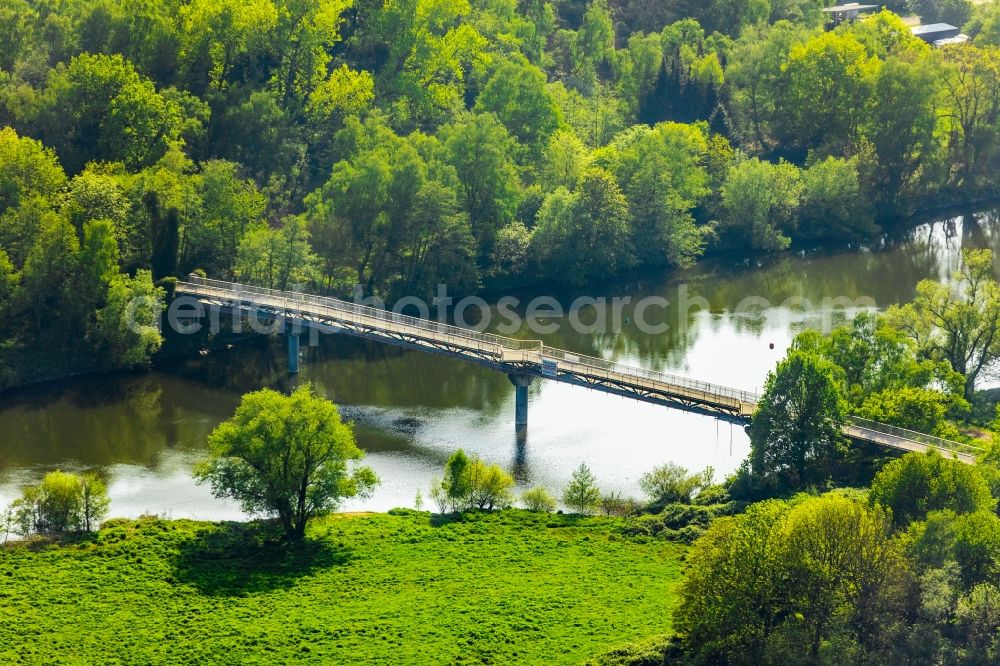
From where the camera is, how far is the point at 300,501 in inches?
2955

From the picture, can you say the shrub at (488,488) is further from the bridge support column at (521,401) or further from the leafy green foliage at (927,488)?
the leafy green foliage at (927,488)

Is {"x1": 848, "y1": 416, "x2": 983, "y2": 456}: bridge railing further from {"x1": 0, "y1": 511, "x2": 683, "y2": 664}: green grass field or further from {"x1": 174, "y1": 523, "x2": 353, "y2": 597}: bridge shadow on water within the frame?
{"x1": 174, "y1": 523, "x2": 353, "y2": 597}: bridge shadow on water

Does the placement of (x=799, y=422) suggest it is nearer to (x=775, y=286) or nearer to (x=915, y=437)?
(x=915, y=437)

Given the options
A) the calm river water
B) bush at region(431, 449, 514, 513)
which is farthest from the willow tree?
bush at region(431, 449, 514, 513)

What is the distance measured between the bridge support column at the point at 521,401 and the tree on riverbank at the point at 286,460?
16.3m

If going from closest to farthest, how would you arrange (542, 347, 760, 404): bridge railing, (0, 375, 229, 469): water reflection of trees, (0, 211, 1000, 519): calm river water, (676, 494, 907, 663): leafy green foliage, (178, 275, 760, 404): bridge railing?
(676, 494, 907, 663): leafy green foliage
(0, 211, 1000, 519): calm river water
(542, 347, 760, 404): bridge railing
(178, 275, 760, 404): bridge railing
(0, 375, 229, 469): water reflection of trees

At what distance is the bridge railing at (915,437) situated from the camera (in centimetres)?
7669

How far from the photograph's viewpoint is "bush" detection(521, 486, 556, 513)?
78688 millimetres

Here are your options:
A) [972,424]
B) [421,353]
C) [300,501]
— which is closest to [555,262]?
[421,353]

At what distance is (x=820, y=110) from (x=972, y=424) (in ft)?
195

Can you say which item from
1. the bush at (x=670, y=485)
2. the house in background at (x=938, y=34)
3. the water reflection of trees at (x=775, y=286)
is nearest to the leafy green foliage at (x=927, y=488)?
the bush at (x=670, y=485)

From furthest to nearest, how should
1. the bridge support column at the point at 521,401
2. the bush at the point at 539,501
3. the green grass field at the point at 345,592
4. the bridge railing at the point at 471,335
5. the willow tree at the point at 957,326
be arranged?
the bridge support column at the point at 521,401 → the willow tree at the point at 957,326 → the bridge railing at the point at 471,335 → the bush at the point at 539,501 → the green grass field at the point at 345,592

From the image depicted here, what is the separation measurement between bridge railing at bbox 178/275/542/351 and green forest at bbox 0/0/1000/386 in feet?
13.8

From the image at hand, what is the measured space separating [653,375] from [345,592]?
1213 inches
